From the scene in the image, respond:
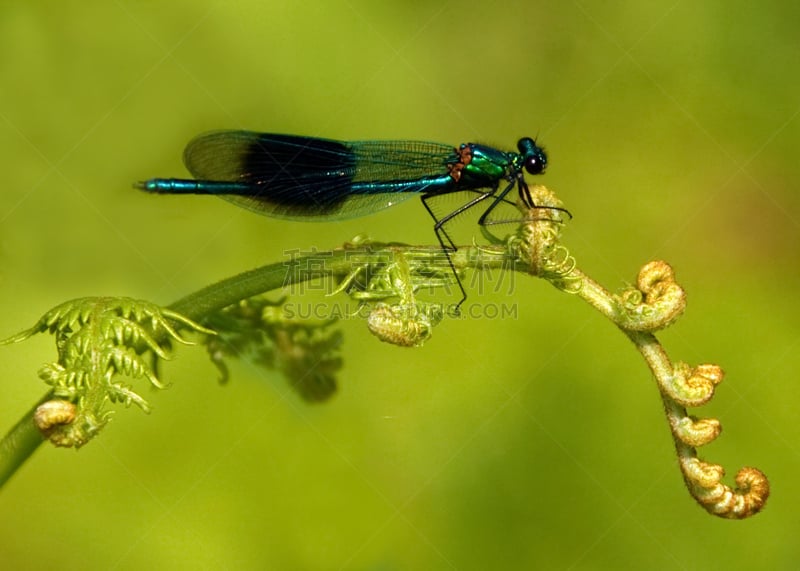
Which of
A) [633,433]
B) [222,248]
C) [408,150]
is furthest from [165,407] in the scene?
[633,433]

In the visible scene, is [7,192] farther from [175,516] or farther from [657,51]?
[657,51]

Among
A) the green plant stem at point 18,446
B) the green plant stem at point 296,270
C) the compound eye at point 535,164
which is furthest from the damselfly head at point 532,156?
the green plant stem at point 18,446

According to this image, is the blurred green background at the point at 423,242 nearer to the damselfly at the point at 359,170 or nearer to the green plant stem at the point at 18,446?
the damselfly at the point at 359,170

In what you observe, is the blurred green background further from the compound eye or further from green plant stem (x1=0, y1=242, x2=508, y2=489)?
green plant stem (x1=0, y1=242, x2=508, y2=489)

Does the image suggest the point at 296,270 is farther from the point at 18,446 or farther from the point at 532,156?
the point at 532,156

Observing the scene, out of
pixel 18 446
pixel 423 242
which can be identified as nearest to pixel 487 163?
pixel 423 242

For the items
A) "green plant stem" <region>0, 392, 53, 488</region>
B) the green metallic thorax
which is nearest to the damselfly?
the green metallic thorax

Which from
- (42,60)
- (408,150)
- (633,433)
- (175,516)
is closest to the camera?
(175,516)
